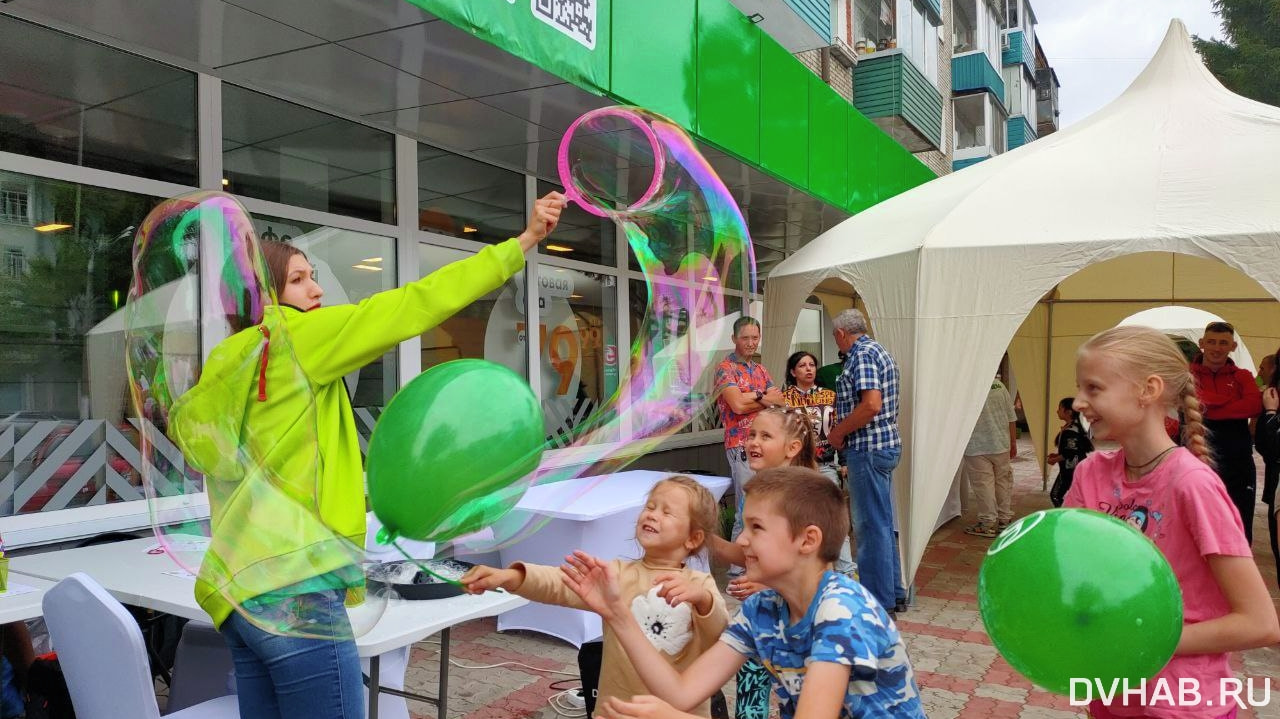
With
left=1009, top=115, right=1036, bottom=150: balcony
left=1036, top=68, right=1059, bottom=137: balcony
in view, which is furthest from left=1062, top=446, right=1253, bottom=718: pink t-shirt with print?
left=1036, top=68, right=1059, bottom=137: balcony

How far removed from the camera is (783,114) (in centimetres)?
762

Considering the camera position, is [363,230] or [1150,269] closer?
[363,230]

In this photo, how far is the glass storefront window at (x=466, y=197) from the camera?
644 cm

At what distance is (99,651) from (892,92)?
13.0m

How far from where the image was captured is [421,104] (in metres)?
5.29

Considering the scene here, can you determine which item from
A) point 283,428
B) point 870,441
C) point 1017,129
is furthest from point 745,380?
point 1017,129

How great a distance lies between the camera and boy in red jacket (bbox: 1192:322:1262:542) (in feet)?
20.5

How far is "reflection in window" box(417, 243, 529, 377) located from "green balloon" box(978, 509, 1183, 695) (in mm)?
5027

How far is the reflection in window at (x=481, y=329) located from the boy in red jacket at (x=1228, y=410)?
4885mm

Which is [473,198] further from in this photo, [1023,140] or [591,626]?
[1023,140]

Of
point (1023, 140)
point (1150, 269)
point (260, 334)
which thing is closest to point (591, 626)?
point (260, 334)

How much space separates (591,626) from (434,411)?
11.3 feet

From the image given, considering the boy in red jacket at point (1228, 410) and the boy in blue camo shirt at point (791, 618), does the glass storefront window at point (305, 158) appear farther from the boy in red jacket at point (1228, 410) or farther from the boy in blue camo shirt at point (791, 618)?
the boy in red jacket at point (1228, 410)

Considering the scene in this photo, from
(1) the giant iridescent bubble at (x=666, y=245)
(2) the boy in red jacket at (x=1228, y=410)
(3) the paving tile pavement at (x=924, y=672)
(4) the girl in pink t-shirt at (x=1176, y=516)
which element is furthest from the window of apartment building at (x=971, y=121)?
(4) the girl in pink t-shirt at (x=1176, y=516)
